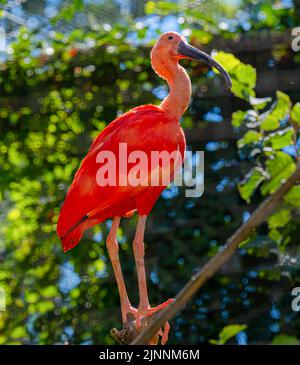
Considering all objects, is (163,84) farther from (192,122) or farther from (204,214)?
(204,214)

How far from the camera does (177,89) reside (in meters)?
1.66

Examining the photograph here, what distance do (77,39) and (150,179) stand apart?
1.40m

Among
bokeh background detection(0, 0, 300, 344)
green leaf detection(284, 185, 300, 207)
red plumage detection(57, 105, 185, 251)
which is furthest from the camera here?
bokeh background detection(0, 0, 300, 344)

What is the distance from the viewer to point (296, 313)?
2656 millimetres

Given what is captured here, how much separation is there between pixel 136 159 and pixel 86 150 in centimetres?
125

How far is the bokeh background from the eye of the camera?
276 cm

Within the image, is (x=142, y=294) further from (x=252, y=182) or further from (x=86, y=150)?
(x=86, y=150)

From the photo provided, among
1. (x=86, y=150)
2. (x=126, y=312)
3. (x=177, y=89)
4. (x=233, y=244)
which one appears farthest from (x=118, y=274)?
(x=86, y=150)

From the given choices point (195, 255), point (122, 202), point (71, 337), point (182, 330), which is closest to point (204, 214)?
point (195, 255)

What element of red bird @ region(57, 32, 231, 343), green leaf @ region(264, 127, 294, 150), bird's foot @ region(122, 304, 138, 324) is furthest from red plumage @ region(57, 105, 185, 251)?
green leaf @ region(264, 127, 294, 150)

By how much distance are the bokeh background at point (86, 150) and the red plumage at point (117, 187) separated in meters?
1.06

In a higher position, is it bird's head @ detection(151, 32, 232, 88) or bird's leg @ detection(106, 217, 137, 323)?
bird's head @ detection(151, 32, 232, 88)

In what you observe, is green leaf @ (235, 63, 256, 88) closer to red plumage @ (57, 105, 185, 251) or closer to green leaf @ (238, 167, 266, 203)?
green leaf @ (238, 167, 266, 203)

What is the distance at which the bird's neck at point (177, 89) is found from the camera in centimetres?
166
